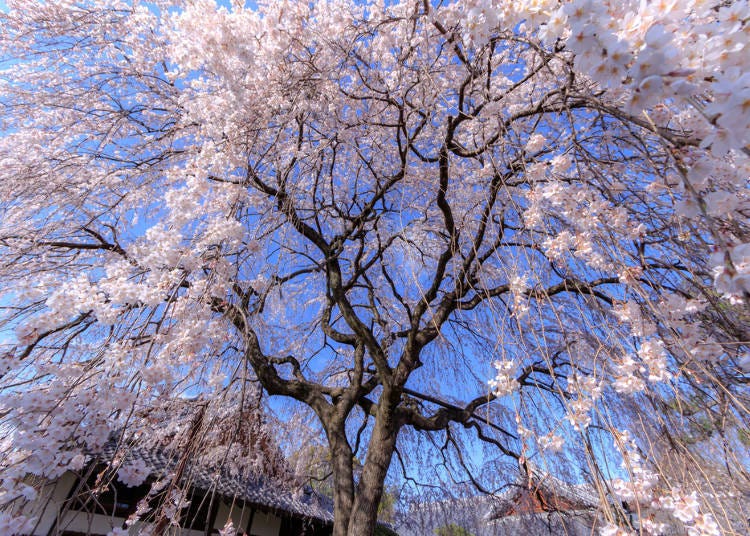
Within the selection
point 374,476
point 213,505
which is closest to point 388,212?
point 374,476

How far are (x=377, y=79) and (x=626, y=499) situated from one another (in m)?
2.88

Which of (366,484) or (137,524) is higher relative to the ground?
(366,484)

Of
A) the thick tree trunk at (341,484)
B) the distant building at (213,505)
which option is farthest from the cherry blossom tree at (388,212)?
the distant building at (213,505)

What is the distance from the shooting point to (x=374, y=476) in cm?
309

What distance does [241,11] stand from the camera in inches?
90.4

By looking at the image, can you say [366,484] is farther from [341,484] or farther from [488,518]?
[488,518]

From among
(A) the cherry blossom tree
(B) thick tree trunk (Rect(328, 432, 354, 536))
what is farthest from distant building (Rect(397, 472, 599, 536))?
(B) thick tree trunk (Rect(328, 432, 354, 536))

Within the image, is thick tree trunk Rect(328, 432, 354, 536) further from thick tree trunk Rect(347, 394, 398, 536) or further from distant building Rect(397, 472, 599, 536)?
distant building Rect(397, 472, 599, 536)

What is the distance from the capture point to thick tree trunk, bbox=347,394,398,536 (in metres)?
2.92

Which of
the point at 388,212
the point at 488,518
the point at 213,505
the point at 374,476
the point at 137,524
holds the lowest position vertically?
the point at 137,524

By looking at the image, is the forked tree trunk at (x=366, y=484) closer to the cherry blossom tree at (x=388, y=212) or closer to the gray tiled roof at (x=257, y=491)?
the cherry blossom tree at (x=388, y=212)

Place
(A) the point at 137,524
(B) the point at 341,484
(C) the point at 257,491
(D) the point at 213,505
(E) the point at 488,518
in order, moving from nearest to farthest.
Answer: (B) the point at 341,484
(D) the point at 213,505
(A) the point at 137,524
(E) the point at 488,518
(C) the point at 257,491

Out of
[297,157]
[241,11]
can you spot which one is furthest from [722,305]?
[241,11]

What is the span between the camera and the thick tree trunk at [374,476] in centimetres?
292
